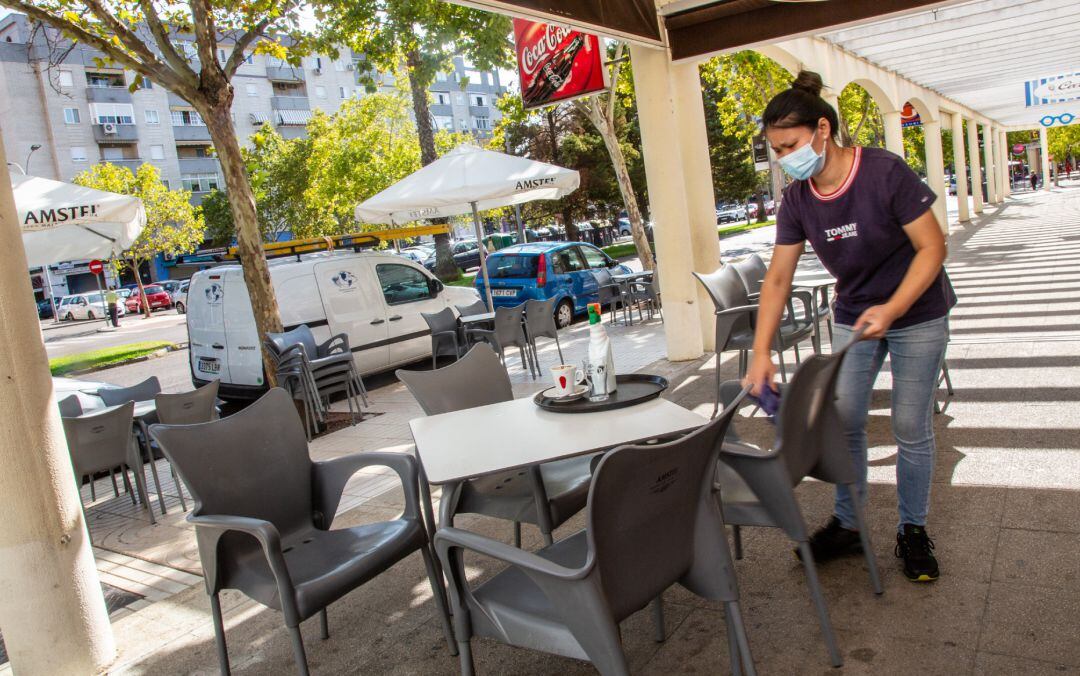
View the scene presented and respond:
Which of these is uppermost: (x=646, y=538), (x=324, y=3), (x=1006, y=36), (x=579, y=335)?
(x=324, y=3)

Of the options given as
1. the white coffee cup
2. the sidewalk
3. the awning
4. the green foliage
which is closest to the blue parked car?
the sidewalk

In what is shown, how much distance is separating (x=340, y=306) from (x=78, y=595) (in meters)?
6.56

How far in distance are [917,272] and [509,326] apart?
6157 mm

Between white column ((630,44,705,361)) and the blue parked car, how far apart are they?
4816 mm

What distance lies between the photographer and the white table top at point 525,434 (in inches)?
104

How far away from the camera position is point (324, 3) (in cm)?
980

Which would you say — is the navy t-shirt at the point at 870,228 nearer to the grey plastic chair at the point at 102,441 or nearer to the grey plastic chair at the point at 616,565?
the grey plastic chair at the point at 616,565

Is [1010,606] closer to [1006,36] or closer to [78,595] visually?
[78,595]

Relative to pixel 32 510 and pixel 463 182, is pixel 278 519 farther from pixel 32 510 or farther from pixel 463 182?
pixel 463 182

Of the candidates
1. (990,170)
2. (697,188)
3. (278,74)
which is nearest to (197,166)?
(278,74)

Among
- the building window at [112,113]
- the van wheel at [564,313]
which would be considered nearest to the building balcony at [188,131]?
the building window at [112,113]

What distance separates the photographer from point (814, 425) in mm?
2885

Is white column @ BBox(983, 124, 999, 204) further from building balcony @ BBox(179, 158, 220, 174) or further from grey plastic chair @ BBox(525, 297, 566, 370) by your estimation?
building balcony @ BBox(179, 158, 220, 174)

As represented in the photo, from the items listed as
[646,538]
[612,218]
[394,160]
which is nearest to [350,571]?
[646,538]
